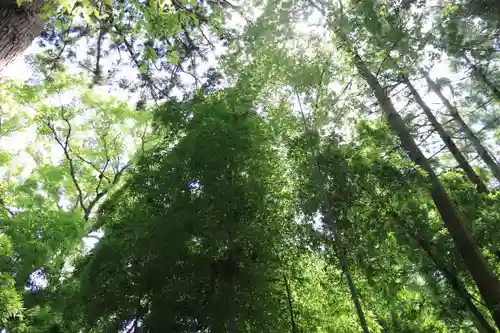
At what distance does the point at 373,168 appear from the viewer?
352cm

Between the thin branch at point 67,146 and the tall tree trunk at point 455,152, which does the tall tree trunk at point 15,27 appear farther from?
the thin branch at point 67,146

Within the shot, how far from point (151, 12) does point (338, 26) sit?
3.44m

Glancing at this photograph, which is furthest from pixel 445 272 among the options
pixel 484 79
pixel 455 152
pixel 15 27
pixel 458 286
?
pixel 15 27

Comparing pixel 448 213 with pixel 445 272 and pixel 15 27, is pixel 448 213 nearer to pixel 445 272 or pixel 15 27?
pixel 445 272

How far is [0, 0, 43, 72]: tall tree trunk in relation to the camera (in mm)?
1725

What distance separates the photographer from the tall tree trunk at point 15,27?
67.9 inches

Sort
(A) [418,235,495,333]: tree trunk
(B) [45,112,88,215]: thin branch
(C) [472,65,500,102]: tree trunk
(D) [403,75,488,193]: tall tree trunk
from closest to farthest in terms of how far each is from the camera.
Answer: (A) [418,235,495,333]: tree trunk
(C) [472,65,500,102]: tree trunk
(D) [403,75,488,193]: tall tree trunk
(B) [45,112,88,215]: thin branch

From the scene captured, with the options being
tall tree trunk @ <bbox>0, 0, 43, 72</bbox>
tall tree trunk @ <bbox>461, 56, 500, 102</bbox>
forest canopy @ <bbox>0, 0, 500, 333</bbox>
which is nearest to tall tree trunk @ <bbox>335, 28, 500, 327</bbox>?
forest canopy @ <bbox>0, 0, 500, 333</bbox>

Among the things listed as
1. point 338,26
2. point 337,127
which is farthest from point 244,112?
point 338,26

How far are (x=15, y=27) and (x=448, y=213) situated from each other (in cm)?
401

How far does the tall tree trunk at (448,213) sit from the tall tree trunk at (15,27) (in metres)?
3.67

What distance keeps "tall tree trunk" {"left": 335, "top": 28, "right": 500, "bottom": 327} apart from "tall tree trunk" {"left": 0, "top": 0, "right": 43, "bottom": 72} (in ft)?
12.0

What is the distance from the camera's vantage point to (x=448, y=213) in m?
3.85

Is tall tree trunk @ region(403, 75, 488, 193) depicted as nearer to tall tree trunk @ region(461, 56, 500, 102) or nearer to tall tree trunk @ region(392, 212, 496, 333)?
tall tree trunk @ region(461, 56, 500, 102)
